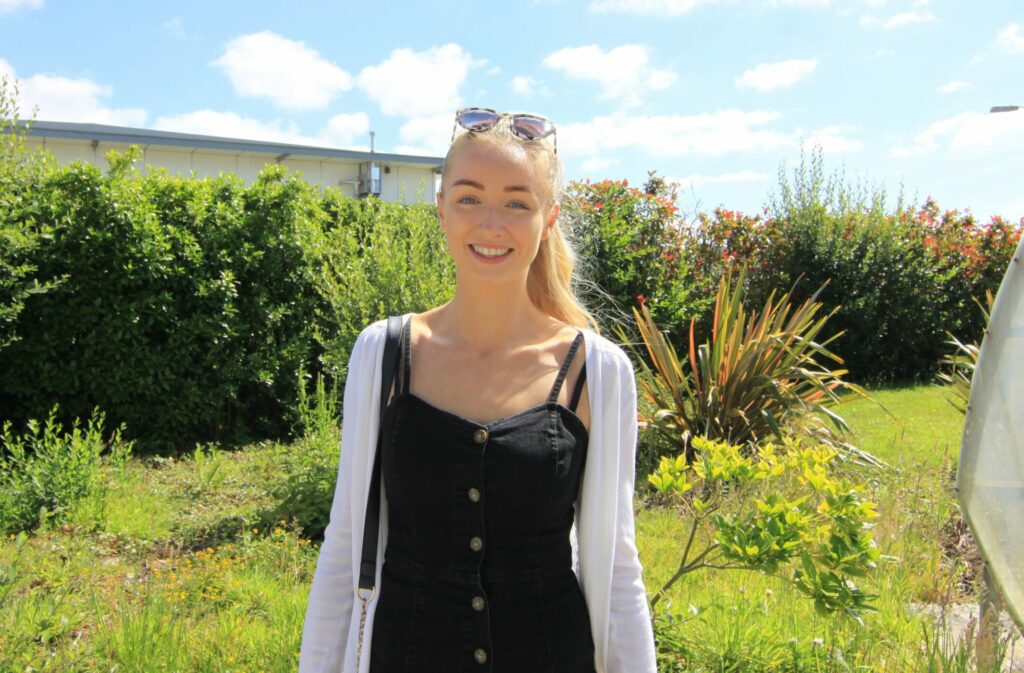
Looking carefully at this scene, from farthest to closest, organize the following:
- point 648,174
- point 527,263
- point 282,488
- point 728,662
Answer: point 648,174
point 282,488
point 728,662
point 527,263

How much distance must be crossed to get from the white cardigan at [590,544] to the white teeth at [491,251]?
33 cm

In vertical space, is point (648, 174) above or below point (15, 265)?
above

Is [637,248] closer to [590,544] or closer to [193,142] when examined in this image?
[590,544]

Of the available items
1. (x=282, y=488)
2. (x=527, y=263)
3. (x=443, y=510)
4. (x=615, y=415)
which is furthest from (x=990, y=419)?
(x=282, y=488)

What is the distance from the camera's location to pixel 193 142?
19094 millimetres

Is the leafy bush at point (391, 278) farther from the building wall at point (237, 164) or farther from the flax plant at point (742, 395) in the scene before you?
the building wall at point (237, 164)

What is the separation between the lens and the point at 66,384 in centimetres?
697

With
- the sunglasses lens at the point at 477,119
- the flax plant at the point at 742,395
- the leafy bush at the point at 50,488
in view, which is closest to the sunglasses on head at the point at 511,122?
the sunglasses lens at the point at 477,119

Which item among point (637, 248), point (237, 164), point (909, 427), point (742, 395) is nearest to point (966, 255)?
point (909, 427)

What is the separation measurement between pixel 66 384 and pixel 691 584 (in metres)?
5.61

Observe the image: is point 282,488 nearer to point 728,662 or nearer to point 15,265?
point 15,265

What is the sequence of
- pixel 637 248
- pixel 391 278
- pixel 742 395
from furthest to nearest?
pixel 637 248 → pixel 742 395 → pixel 391 278

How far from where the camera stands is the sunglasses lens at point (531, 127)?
6.09ft

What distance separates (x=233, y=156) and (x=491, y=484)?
20.1 m
